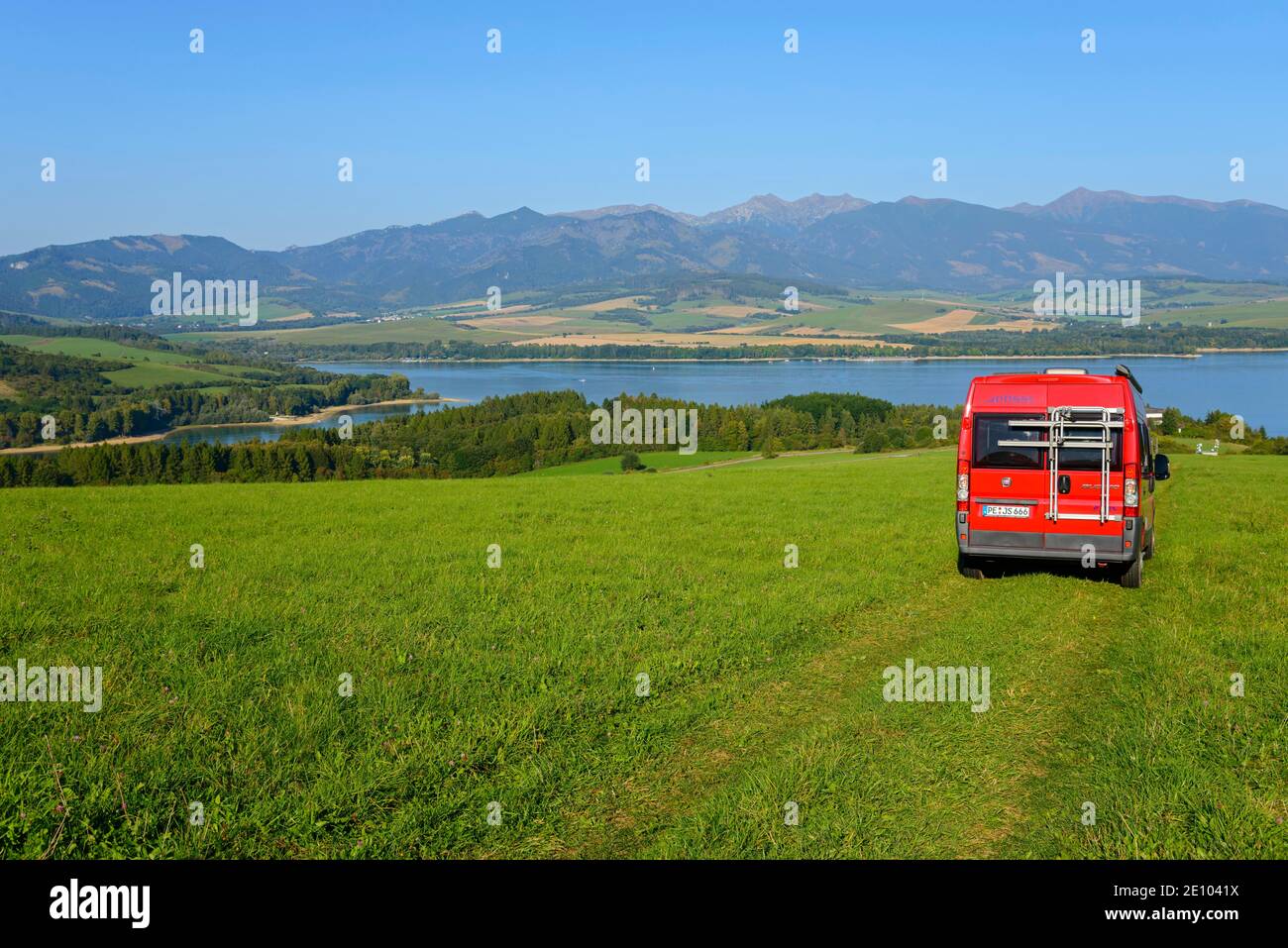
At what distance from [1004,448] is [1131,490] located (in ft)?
6.59

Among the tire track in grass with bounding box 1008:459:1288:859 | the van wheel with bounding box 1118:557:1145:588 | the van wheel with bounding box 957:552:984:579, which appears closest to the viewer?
the tire track in grass with bounding box 1008:459:1288:859

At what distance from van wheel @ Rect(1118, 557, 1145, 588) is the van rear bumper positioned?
0.28 m

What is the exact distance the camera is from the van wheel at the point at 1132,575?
1463 centimetres

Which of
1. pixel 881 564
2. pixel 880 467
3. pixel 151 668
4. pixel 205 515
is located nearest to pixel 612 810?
pixel 151 668

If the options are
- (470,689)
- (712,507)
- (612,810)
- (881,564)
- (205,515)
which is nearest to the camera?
(612,810)

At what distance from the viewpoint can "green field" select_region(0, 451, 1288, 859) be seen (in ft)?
20.8

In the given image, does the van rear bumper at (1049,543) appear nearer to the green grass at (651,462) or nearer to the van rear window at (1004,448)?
the van rear window at (1004,448)

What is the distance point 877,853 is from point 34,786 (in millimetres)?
5868

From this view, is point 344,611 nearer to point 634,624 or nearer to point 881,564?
point 634,624

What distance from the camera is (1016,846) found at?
20.4 ft

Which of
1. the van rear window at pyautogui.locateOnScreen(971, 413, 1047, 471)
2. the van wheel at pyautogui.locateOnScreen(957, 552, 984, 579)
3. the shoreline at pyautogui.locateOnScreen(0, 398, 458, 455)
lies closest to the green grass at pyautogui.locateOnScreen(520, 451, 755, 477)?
the van wheel at pyautogui.locateOnScreen(957, 552, 984, 579)

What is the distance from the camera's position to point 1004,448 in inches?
593

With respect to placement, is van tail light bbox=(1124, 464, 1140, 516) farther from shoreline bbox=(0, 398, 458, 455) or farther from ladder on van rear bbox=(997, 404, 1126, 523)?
shoreline bbox=(0, 398, 458, 455)

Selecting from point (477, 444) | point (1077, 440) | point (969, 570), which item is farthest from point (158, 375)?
point (1077, 440)
